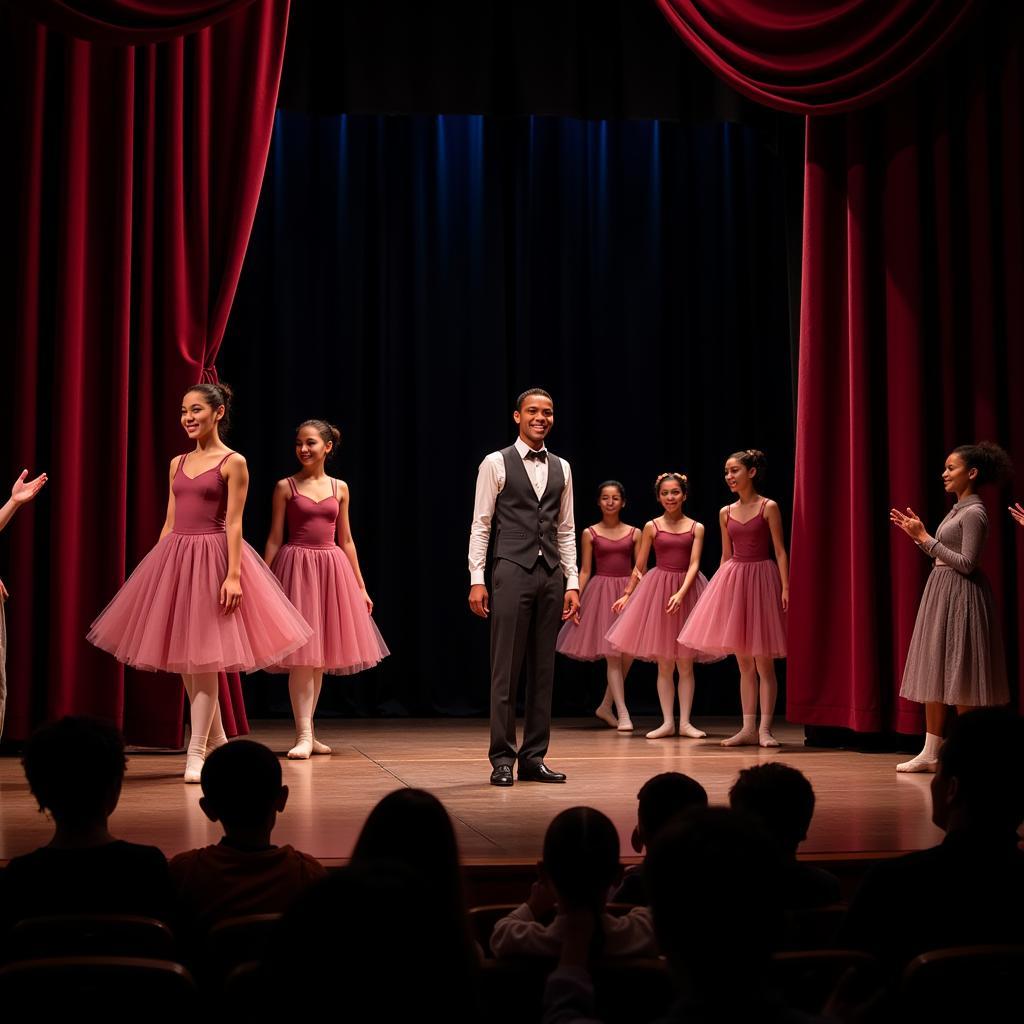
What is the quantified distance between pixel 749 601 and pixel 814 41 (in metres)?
2.58

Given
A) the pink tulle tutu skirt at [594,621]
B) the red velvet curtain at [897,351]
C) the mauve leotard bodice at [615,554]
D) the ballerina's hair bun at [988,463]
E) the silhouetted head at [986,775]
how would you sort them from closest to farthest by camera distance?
the silhouetted head at [986,775]
the ballerina's hair bun at [988,463]
the red velvet curtain at [897,351]
the pink tulle tutu skirt at [594,621]
the mauve leotard bodice at [615,554]

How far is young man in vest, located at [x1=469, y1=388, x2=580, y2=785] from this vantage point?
474cm

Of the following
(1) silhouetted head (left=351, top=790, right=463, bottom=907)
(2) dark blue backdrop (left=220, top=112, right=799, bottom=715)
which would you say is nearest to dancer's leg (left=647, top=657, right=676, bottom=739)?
(2) dark blue backdrop (left=220, top=112, right=799, bottom=715)

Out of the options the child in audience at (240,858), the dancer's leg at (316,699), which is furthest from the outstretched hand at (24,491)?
the child in audience at (240,858)

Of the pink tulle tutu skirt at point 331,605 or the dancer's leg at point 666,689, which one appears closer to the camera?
the pink tulle tutu skirt at point 331,605

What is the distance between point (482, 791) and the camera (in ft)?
14.7

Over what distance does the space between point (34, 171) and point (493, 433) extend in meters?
3.30

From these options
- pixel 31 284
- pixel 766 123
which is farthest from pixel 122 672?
pixel 766 123

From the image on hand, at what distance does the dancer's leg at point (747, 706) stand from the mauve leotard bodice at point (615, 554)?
1.27 meters

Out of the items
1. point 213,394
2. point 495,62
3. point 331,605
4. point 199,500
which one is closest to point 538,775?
point 331,605

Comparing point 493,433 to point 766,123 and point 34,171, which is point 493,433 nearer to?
point 766,123

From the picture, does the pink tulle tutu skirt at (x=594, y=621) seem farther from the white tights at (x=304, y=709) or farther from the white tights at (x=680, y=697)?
the white tights at (x=304, y=709)

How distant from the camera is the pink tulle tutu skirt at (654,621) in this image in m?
6.81

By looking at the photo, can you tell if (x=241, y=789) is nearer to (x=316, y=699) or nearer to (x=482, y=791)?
(x=482, y=791)
